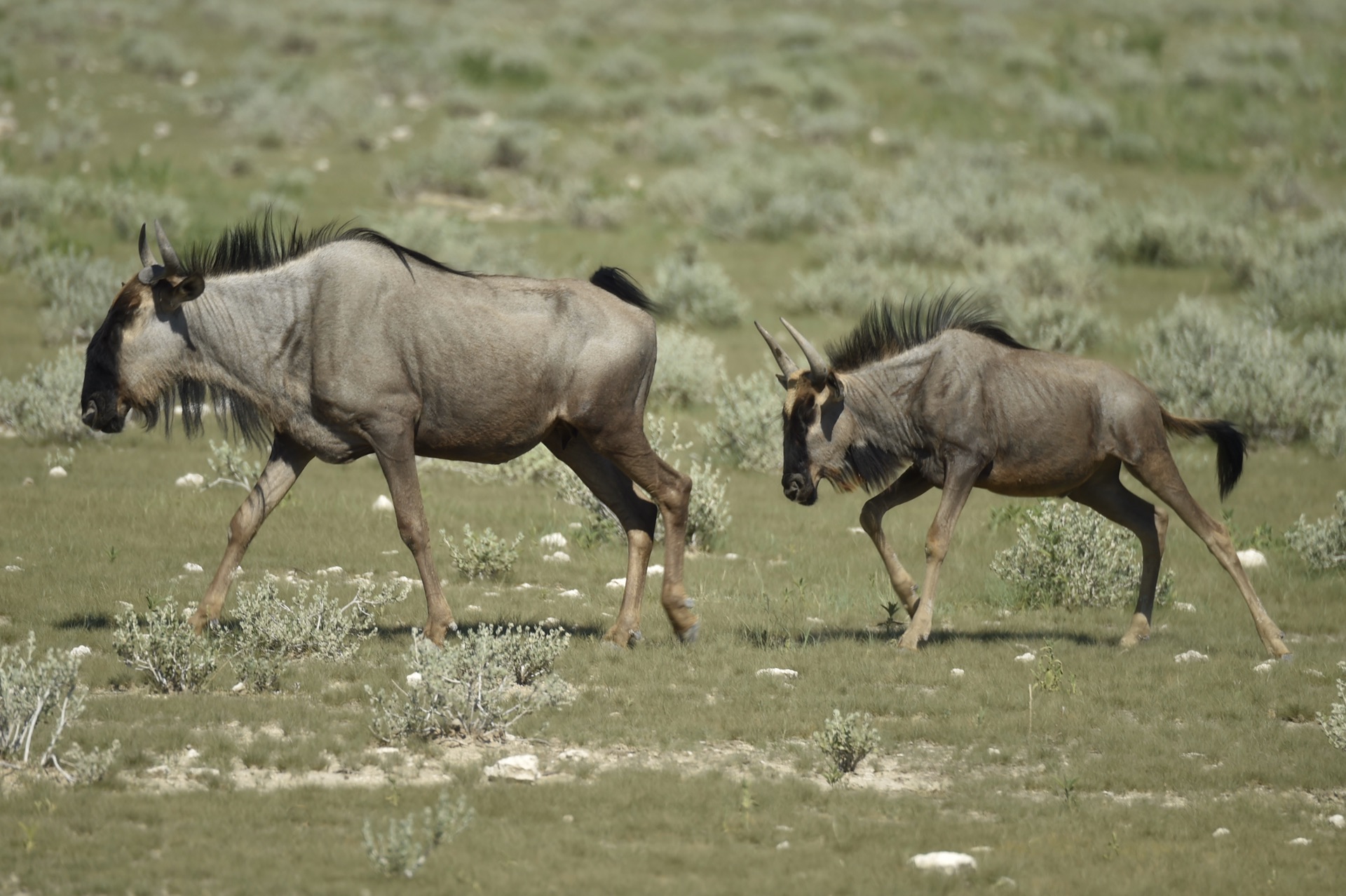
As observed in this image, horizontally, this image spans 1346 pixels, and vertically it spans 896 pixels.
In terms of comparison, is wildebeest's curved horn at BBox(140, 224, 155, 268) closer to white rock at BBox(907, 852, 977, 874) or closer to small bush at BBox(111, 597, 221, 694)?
small bush at BBox(111, 597, 221, 694)

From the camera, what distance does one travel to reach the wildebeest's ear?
27.7 feet

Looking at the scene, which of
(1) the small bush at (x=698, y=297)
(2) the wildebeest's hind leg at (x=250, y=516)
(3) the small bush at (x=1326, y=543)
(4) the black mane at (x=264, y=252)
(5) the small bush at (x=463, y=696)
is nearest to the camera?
(5) the small bush at (x=463, y=696)

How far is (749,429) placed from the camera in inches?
579

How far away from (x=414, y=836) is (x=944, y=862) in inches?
80.4

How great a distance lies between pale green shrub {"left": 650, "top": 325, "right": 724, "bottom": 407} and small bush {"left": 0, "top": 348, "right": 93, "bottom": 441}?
5.86 m

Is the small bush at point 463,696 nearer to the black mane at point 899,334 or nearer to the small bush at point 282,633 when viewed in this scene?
the small bush at point 282,633

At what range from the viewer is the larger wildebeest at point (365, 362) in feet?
27.9

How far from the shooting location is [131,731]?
695 cm

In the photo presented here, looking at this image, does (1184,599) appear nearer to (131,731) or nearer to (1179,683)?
(1179,683)

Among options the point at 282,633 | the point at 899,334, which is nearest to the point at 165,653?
the point at 282,633

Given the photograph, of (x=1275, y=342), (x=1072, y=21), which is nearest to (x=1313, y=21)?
(x=1072, y=21)

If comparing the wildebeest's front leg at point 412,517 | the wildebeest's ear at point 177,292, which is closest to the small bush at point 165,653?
the wildebeest's front leg at point 412,517

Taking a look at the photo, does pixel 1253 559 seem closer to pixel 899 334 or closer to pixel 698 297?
pixel 899 334

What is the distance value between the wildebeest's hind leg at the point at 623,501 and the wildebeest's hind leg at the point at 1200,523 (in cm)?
299
